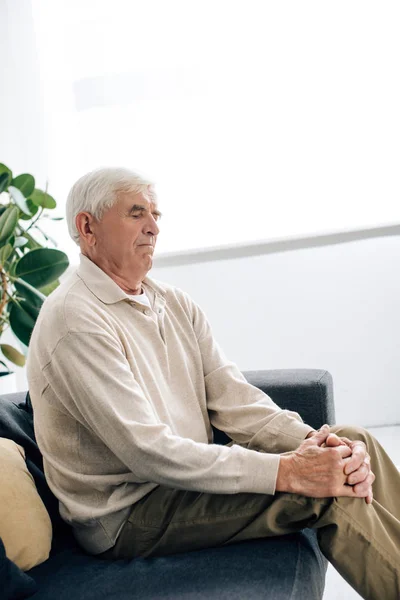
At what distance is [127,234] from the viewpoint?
1.75 meters

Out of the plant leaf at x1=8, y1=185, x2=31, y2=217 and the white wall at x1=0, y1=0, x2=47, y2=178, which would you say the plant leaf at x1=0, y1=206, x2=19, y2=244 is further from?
the white wall at x1=0, y1=0, x2=47, y2=178

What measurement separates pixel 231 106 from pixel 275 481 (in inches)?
95.0

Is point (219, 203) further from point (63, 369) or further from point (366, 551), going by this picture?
point (366, 551)

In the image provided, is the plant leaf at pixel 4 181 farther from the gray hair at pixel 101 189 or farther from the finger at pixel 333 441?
the finger at pixel 333 441

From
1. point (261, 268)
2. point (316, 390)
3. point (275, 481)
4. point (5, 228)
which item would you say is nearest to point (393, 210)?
point (261, 268)

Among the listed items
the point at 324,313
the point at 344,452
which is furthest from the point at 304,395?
the point at 324,313

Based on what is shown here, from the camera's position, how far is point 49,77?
3.65 meters

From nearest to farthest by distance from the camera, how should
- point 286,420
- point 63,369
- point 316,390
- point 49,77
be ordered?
point 63,369, point 286,420, point 316,390, point 49,77

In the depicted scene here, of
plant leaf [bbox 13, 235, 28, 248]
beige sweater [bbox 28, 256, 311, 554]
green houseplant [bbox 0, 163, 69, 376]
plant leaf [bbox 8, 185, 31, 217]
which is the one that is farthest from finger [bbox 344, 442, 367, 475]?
plant leaf [bbox 13, 235, 28, 248]

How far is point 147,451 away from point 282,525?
0.31m

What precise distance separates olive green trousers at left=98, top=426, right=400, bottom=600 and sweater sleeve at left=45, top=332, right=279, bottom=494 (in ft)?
0.16

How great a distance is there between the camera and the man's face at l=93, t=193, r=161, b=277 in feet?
5.70

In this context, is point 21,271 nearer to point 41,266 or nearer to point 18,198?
point 41,266

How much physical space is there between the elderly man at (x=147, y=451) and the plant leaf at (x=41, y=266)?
2.28ft
